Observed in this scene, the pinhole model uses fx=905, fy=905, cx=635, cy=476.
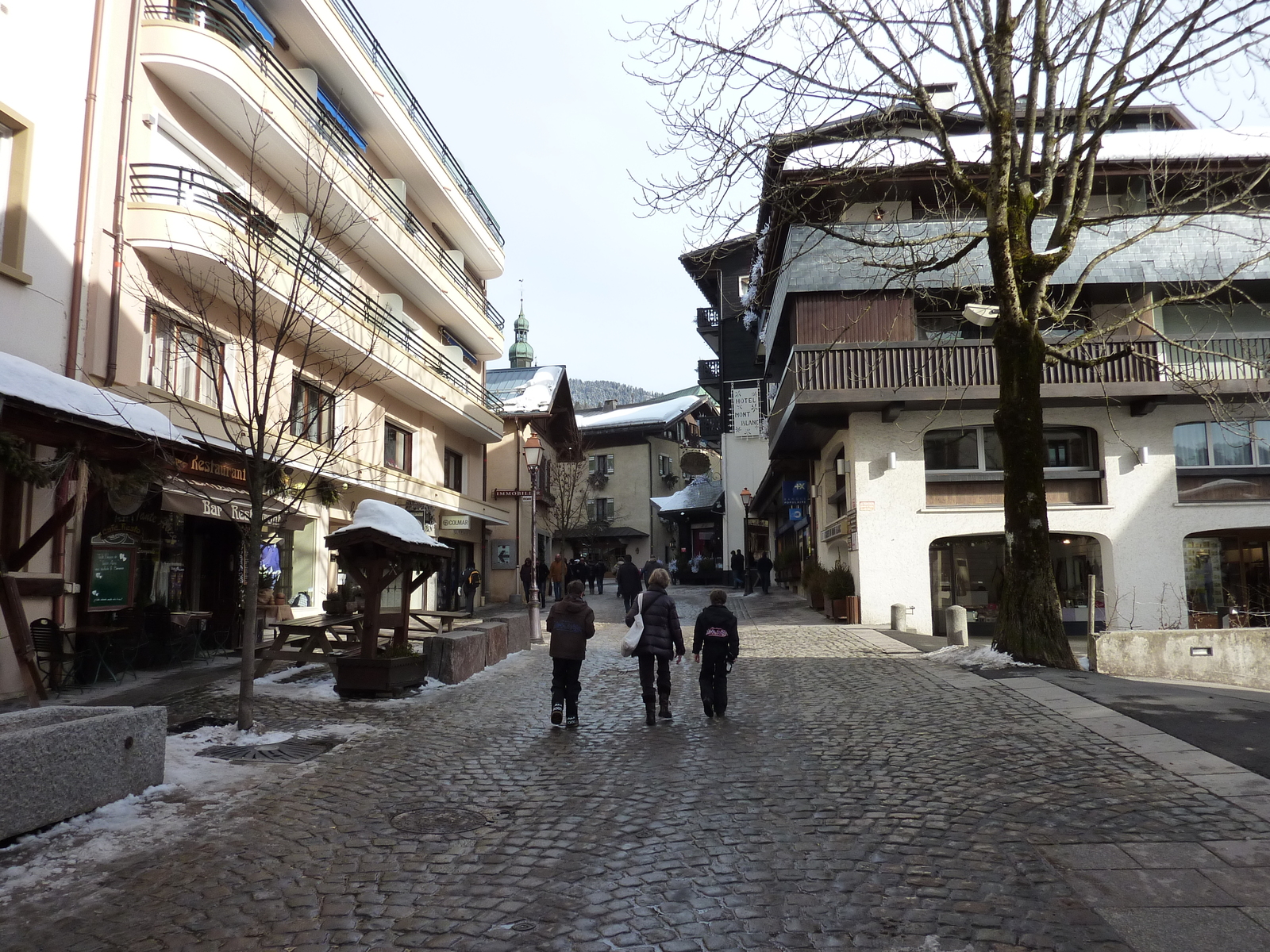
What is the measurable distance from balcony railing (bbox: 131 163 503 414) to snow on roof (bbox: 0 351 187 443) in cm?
216

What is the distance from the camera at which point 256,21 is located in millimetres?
17188

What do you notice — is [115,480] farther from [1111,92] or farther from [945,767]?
[1111,92]

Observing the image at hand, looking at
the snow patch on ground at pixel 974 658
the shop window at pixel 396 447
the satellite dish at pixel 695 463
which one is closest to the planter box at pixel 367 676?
the snow patch on ground at pixel 974 658

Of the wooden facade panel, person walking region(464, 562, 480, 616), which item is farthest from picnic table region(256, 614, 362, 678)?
person walking region(464, 562, 480, 616)

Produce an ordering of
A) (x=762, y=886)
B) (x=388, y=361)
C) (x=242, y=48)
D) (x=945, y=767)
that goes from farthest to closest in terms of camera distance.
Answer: (x=388, y=361) → (x=242, y=48) → (x=945, y=767) → (x=762, y=886)

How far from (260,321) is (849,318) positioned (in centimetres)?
1222

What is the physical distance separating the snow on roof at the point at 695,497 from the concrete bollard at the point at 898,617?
29.3m

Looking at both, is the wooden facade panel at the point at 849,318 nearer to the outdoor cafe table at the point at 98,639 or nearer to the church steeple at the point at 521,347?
the outdoor cafe table at the point at 98,639

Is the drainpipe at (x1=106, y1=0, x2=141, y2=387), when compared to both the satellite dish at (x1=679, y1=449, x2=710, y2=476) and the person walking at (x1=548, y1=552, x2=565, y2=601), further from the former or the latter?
the satellite dish at (x1=679, y1=449, x2=710, y2=476)

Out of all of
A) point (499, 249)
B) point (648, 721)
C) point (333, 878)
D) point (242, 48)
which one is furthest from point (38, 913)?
point (499, 249)

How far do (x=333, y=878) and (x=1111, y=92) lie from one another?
12.7m

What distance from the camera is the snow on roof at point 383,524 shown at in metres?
10.6

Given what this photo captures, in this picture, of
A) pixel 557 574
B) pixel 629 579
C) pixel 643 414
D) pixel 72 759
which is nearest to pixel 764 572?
pixel 557 574

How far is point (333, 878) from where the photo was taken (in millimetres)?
4824
